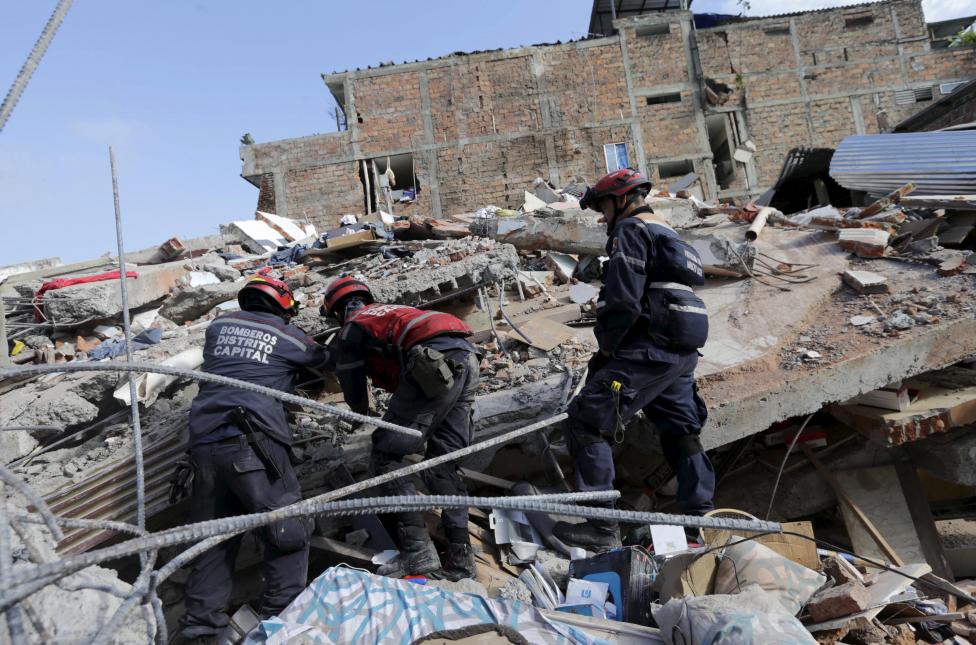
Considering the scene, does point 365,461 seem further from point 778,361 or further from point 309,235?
point 309,235

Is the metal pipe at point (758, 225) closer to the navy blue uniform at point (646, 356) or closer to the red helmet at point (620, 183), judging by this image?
the red helmet at point (620, 183)

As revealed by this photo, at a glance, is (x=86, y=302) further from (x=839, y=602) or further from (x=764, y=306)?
(x=839, y=602)

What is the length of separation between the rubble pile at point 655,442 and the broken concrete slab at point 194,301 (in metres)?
0.03

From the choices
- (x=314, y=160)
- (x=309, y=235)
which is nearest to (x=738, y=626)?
(x=309, y=235)

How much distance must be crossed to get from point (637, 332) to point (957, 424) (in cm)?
209

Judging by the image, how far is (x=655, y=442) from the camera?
349 cm

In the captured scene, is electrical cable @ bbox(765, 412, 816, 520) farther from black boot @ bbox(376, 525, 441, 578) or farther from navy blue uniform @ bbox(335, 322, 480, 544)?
black boot @ bbox(376, 525, 441, 578)

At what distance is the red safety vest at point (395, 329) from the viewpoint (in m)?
2.95

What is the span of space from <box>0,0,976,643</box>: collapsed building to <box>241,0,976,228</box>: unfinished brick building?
8102mm

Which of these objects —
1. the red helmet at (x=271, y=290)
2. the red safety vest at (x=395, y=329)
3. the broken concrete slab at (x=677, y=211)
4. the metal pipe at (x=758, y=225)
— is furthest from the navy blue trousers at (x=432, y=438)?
the broken concrete slab at (x=677, y=211)

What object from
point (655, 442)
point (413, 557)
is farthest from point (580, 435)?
point (413, 557)

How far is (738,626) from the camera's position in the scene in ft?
6.19

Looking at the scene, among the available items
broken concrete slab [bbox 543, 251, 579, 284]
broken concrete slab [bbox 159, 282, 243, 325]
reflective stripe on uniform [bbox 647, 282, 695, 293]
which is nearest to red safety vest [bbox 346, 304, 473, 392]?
reflective stripe on uniform [bbox 647, 282, 695, 293]

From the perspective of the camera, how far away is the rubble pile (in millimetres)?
2381
